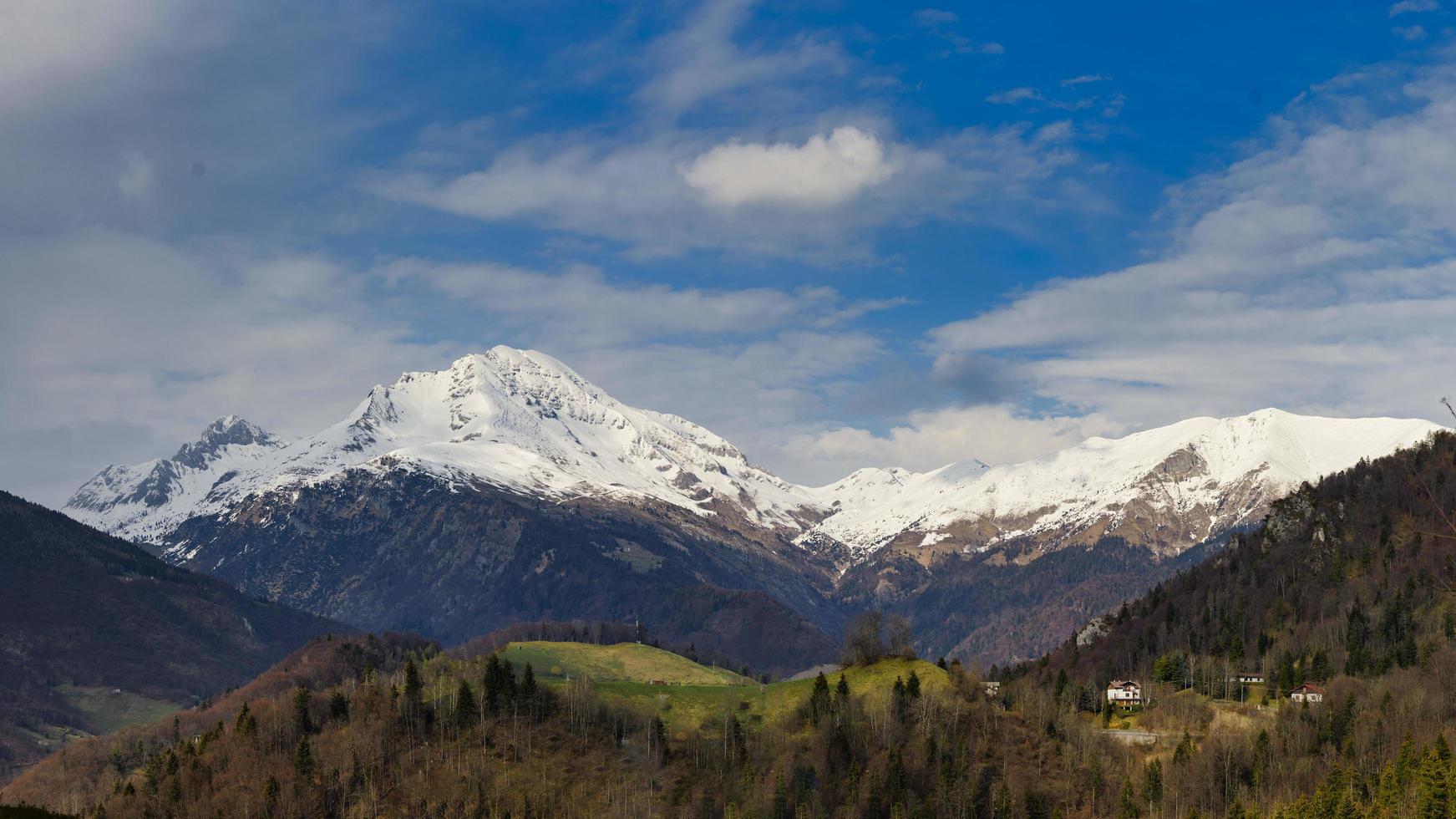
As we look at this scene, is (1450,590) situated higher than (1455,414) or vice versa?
(1455,414)

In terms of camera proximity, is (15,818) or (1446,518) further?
(15,818)

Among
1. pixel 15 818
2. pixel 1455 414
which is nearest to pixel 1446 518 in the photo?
pixel 1455 414

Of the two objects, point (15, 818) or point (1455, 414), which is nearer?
point (1455, 414)

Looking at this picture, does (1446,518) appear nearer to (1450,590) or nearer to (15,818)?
(1450,590)

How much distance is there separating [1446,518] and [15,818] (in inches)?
4215

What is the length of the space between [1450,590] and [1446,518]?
19.0 feet

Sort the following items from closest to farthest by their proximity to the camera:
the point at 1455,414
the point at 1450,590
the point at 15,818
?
the point at 1455,414 → the point at 1450,590 → the point at 15,818

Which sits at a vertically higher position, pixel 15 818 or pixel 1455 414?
pixel 1455 414

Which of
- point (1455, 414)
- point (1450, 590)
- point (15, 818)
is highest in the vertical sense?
point (1455, 414)

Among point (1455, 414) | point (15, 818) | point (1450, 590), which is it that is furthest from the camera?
point (15, 818)

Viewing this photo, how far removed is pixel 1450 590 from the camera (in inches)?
2037

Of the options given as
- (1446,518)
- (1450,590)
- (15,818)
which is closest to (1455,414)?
(1446,518)

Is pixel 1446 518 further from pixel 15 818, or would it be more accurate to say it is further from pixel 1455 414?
pixel 15 818

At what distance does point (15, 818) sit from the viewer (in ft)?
359
